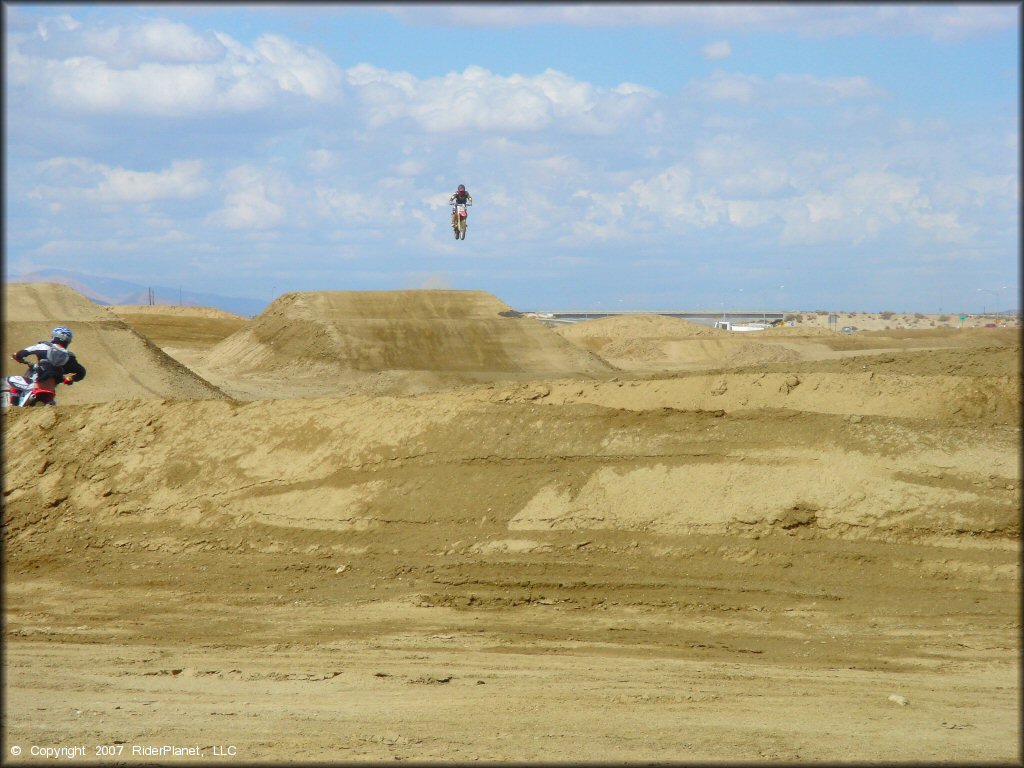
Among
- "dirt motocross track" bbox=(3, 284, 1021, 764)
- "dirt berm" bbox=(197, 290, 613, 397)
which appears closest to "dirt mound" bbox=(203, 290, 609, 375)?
"dirt berm" bbox=(197, 290, 613, 397)

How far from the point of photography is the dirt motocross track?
8227 mm

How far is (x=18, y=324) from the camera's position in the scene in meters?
25.5

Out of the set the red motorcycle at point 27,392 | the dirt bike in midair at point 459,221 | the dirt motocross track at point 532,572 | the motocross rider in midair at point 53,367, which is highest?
the dirt bike in midair at point 459,221

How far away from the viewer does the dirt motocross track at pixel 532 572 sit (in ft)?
27.0

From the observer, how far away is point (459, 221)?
21.4 m

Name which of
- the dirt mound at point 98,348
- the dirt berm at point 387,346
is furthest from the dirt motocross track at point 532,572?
the dirt berm at point 387,346

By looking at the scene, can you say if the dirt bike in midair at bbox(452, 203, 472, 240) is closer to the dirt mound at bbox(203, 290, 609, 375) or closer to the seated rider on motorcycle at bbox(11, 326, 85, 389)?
the seated rider on motorcycle at bbox(11, 326, 85, 389)

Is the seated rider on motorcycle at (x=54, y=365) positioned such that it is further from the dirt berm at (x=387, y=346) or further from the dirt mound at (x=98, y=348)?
the dirt berm at (x=387, y=346)

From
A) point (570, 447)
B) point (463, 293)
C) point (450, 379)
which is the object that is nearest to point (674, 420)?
point (570, 447)

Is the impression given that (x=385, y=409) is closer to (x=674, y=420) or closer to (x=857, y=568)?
(x=674, y=420)

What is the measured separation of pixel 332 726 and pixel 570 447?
6.80 m

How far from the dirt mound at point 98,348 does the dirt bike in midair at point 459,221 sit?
27.5 ft

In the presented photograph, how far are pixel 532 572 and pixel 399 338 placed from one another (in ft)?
86.7

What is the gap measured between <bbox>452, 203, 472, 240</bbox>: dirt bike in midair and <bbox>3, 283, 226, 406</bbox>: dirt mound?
8.38 metres
